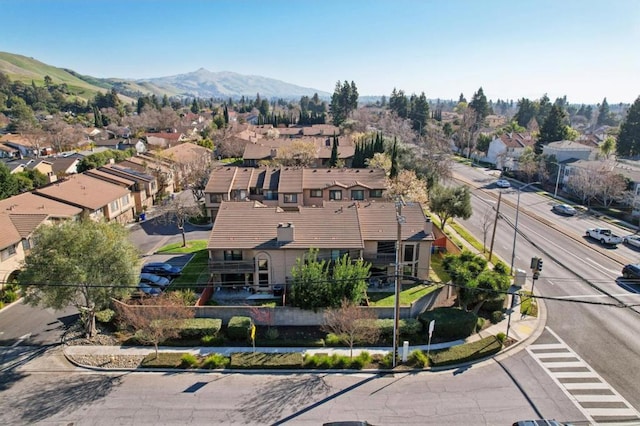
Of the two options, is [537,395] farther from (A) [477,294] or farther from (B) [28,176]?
(B) [28,176]

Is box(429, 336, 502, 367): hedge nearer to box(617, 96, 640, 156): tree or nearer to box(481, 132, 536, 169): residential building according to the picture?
box(481, 132, 536, 169): residential building

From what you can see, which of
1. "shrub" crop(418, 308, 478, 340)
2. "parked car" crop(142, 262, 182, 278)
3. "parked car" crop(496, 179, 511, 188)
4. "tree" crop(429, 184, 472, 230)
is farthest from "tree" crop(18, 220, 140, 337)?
"parked car" crop(496, 179, 511, 188)

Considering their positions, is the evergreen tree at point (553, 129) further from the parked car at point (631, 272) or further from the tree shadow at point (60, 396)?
the tree shadow at point (60, 396)

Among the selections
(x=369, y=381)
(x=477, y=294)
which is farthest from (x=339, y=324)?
(x=477, y=294)

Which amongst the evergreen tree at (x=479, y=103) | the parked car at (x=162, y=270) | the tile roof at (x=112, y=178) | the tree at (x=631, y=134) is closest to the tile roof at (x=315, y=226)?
the parked car at (x=162, y=270)

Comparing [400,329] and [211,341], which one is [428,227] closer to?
[400,329]
